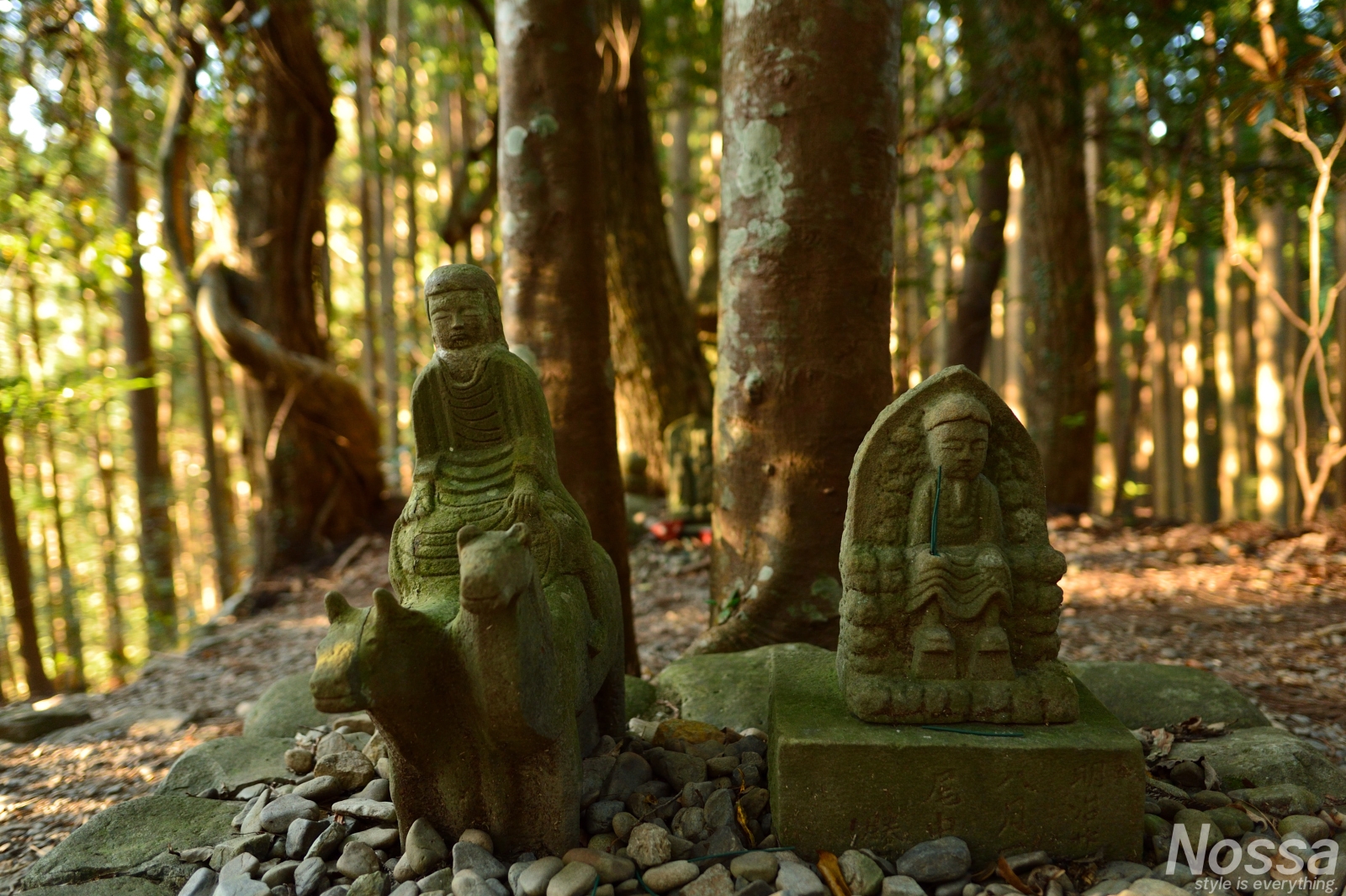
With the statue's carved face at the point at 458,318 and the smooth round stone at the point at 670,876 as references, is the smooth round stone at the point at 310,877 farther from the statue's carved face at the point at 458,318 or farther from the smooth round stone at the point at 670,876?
the statue's carved face at the point at 458,318

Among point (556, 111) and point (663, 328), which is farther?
point (663, 328)

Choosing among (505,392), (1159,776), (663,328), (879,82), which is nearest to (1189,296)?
(663,328)

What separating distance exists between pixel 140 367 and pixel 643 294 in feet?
15.7

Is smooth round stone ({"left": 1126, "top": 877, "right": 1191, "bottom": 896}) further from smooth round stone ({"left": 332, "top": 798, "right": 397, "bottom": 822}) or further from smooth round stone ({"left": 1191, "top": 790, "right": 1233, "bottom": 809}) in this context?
smooth round stone ({"left": 332, "top": 798, "right": 397, "bottom": 822})

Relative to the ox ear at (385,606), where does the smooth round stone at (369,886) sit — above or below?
below

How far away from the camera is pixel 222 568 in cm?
1054

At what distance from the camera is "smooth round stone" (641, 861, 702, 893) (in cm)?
229

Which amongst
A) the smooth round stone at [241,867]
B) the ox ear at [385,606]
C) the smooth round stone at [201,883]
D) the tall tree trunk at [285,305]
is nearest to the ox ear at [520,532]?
the ox ear at [385,606]

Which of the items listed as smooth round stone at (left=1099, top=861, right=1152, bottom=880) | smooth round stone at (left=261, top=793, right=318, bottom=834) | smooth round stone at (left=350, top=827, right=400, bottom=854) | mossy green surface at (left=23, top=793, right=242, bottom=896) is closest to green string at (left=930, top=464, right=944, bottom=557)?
smooth round stone at (left=1099, top=861, right=1152, bottom=880)

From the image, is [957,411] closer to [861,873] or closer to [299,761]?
[861,873]

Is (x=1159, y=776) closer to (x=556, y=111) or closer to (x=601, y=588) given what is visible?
(x=601, y=588)

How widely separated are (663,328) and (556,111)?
14.1 feet

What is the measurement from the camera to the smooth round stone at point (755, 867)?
232cm

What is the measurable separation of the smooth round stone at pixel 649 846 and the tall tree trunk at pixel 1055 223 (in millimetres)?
6760
